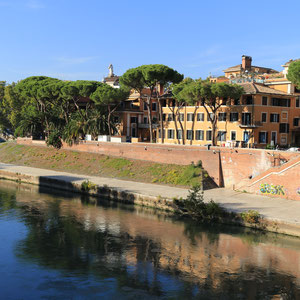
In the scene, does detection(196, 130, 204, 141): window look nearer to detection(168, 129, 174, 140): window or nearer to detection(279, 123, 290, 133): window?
detection(168, 129, 174, 140): window

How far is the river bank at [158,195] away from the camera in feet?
107

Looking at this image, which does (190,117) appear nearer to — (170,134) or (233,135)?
(170,134)

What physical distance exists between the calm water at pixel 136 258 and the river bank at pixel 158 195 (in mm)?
1450

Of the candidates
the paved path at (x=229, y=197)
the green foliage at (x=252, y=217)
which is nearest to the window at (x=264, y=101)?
the paved path at (x=229, y=197)

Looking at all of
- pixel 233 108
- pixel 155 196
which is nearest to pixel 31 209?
pixel 155 196

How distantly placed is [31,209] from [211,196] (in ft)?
56.2

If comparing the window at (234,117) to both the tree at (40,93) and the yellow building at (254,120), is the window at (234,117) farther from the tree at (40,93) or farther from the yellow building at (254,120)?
the tree at (40,93)

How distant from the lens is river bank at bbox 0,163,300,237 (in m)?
32.6

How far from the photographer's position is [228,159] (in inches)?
1789

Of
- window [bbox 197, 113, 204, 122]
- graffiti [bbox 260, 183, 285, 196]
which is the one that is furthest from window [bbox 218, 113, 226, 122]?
graffiti [bbox 260, 183, 285, 196]

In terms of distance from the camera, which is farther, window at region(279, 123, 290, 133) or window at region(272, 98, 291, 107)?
window at region(279, 123, 290, 133)

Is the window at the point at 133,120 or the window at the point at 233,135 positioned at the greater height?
the window at the point at 133,120

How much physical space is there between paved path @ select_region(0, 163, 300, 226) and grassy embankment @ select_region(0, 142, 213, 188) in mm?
1656

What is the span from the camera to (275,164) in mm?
41219
